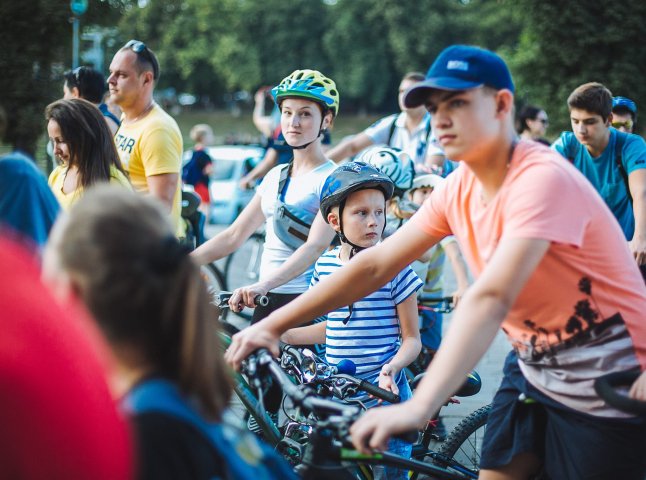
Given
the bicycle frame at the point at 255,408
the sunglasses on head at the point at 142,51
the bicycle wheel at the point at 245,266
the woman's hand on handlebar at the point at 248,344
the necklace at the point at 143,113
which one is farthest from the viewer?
the bicycle wheel at the point at 245,266

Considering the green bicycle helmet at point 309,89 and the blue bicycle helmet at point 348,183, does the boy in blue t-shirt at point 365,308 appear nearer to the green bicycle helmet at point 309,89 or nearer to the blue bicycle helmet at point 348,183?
the blue bicycle helmet at point 348,183

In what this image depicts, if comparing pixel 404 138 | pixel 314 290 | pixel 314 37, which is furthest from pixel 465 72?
pixel 314 37

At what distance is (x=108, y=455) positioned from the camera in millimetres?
1376

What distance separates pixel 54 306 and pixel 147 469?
0.34m

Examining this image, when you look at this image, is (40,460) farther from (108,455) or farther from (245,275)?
(245,275)

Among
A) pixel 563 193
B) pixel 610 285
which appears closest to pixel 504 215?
pixel 563 193

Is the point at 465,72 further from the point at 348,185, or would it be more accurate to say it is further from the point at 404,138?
the point at 404,138

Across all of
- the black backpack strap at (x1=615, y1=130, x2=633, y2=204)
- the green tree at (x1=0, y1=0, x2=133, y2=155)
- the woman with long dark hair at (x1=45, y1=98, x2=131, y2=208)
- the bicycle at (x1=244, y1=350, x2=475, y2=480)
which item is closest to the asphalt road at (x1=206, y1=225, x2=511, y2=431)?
the black backpack strap at (x1=615, y1=130, x2=633, y2=204)

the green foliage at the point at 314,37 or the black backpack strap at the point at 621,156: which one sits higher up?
the green foliage at the point at 314,37

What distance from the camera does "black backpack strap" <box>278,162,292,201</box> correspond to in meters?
4.91

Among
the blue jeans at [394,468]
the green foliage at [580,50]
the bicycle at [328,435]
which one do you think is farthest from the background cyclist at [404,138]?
the green foliage at [580,50]

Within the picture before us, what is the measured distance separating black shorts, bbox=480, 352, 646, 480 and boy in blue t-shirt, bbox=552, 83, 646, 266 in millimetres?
2761

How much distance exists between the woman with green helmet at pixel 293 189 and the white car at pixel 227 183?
13225mm

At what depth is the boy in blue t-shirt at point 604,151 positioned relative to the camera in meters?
5.55
